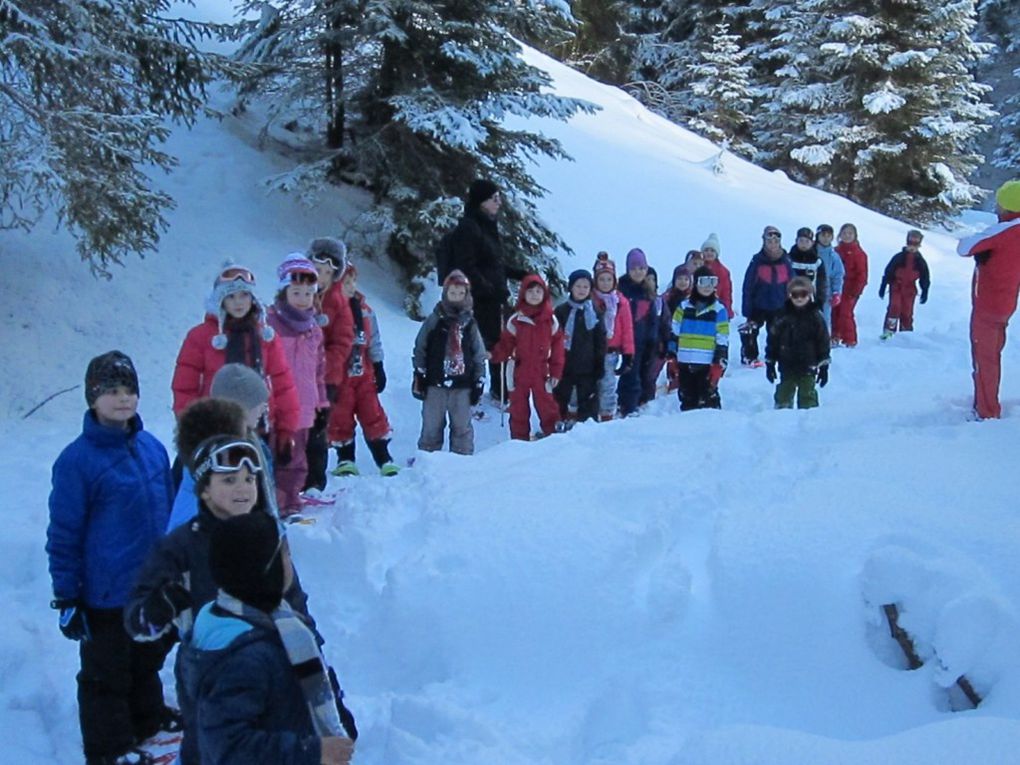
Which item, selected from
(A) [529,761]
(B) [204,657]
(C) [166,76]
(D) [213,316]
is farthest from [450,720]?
(C) [166,76]

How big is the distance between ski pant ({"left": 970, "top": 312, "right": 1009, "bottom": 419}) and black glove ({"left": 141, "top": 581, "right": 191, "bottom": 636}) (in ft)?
17.7

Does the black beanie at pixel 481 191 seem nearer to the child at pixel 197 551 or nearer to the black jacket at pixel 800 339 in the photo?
the black jacket at pixel 800 339

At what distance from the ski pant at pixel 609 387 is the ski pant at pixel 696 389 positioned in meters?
0.74

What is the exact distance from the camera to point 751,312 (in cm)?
1173

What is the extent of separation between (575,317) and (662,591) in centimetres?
473

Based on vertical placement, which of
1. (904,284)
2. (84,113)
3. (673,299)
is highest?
(84,113)

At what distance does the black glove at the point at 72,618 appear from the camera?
363 cm

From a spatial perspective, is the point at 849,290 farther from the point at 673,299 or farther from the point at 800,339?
the point at 800,339

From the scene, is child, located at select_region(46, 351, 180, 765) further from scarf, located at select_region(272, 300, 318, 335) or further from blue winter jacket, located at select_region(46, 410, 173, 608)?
scarf, located at select_region(272, 300, 318, 335)

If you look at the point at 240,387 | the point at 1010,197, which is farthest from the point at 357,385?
the point at 1010,197

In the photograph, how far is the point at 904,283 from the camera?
1379cm

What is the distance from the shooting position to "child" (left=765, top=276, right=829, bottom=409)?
8.49 metres

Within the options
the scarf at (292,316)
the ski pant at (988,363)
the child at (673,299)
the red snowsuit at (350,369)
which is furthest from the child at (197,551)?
the child at (673,299)

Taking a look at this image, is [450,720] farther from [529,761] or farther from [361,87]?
[361,87]
